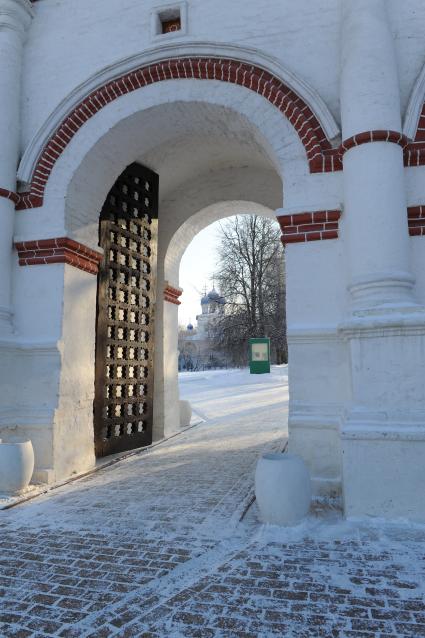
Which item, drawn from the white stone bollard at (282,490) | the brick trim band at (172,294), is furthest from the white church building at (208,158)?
the brick trim band at (172,294)

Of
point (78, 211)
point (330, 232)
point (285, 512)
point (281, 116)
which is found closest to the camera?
point (285, 512)

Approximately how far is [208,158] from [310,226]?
3095mm

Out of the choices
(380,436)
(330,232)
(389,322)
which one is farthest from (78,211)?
(380,436)

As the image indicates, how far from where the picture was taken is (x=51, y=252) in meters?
4.84

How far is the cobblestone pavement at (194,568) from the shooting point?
6.64 ft

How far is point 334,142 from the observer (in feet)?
13.9

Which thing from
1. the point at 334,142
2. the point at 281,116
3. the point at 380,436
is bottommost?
the point at 380,436

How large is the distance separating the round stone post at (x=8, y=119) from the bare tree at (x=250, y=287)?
1787 centimetres

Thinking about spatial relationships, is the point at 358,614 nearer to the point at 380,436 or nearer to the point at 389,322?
the point at 380,436

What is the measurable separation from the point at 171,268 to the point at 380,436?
4.96 meters

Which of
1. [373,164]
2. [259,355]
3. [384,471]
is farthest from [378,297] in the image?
[259,355]

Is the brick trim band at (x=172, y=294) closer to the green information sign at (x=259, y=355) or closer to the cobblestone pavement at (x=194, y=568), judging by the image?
the cobblestone pavement at (x=194, y=568)

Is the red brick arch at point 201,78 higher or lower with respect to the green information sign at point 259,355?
higher

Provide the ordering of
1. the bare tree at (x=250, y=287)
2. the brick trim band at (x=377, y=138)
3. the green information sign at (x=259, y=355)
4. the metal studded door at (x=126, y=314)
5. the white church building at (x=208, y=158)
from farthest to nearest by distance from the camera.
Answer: the bare tree at (x=250, y=287) < the green information sign at (x=259, y=355) < the metal studded door at (x=126, y=314) < the brick trim band at (x=377, y=138) < the white church building at (x=208, y=158)
